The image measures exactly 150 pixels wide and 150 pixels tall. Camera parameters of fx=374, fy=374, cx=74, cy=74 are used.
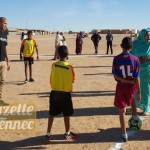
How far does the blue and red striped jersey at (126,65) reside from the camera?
6547mm

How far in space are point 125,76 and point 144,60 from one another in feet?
5.88

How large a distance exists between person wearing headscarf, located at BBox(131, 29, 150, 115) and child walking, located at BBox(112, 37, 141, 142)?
1.66m

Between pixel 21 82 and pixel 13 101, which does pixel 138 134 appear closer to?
pixel 13 101

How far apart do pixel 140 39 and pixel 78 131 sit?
2540 millimetres

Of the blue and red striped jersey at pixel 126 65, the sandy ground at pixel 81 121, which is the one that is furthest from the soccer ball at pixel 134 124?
the blue and red striped jersey at pixel 126 65

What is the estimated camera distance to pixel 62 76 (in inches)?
257

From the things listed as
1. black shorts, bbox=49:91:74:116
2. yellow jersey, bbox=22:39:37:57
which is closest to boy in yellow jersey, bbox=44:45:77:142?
black shorts, bbox=49:91:74:116

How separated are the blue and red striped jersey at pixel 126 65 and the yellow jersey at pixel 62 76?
833 millimetres

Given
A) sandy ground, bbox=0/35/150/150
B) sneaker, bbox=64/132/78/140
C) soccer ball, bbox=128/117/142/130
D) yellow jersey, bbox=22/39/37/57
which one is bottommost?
sandy ground, bbox=0/35/150/150

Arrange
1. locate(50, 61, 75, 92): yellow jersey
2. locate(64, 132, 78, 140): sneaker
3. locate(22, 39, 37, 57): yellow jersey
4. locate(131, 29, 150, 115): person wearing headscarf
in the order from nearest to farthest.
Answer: locate(50, 61, 75, 92): yellow jersey
locate(64, 132, 78, 140): sneaker
locate(131, 29, 150, 115): person wearing headscarf
locate(22, 39, 37, 57): yellow jersey

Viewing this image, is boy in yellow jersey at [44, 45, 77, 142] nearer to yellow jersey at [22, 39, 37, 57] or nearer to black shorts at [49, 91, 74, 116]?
black shorts at [49, 91, 74, 116]

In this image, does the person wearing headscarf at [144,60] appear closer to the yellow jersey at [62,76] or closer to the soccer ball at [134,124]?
the soccer ball at [134,124]

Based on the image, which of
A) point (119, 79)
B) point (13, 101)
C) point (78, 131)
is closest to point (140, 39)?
point (119, 79)

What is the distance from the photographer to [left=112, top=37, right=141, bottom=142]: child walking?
6562 millimetres
